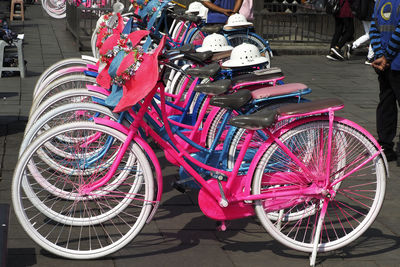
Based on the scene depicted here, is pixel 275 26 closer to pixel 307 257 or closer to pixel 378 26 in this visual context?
pixel 378 26

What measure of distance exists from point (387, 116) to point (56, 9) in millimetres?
13520

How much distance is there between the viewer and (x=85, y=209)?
4543 millimetres

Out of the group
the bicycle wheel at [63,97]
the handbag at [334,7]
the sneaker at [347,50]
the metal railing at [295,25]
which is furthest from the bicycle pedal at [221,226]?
the metal railing at [295,25]

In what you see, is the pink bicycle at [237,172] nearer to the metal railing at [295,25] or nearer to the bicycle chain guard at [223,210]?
the bicycle chain guard at [223,210]

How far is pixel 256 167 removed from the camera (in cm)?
401

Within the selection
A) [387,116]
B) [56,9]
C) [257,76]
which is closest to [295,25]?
[56,9]

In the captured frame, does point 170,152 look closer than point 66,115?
Yes

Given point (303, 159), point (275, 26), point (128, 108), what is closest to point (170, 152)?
point (128, 108)

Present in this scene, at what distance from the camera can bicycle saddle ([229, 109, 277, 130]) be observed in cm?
392

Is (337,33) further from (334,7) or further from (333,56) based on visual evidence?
(334,7)

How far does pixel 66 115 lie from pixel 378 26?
3060 mm

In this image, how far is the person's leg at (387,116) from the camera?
21.4 feet

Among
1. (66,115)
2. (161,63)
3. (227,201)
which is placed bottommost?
(227,201)

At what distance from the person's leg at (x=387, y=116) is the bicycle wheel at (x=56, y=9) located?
13.2 metres
